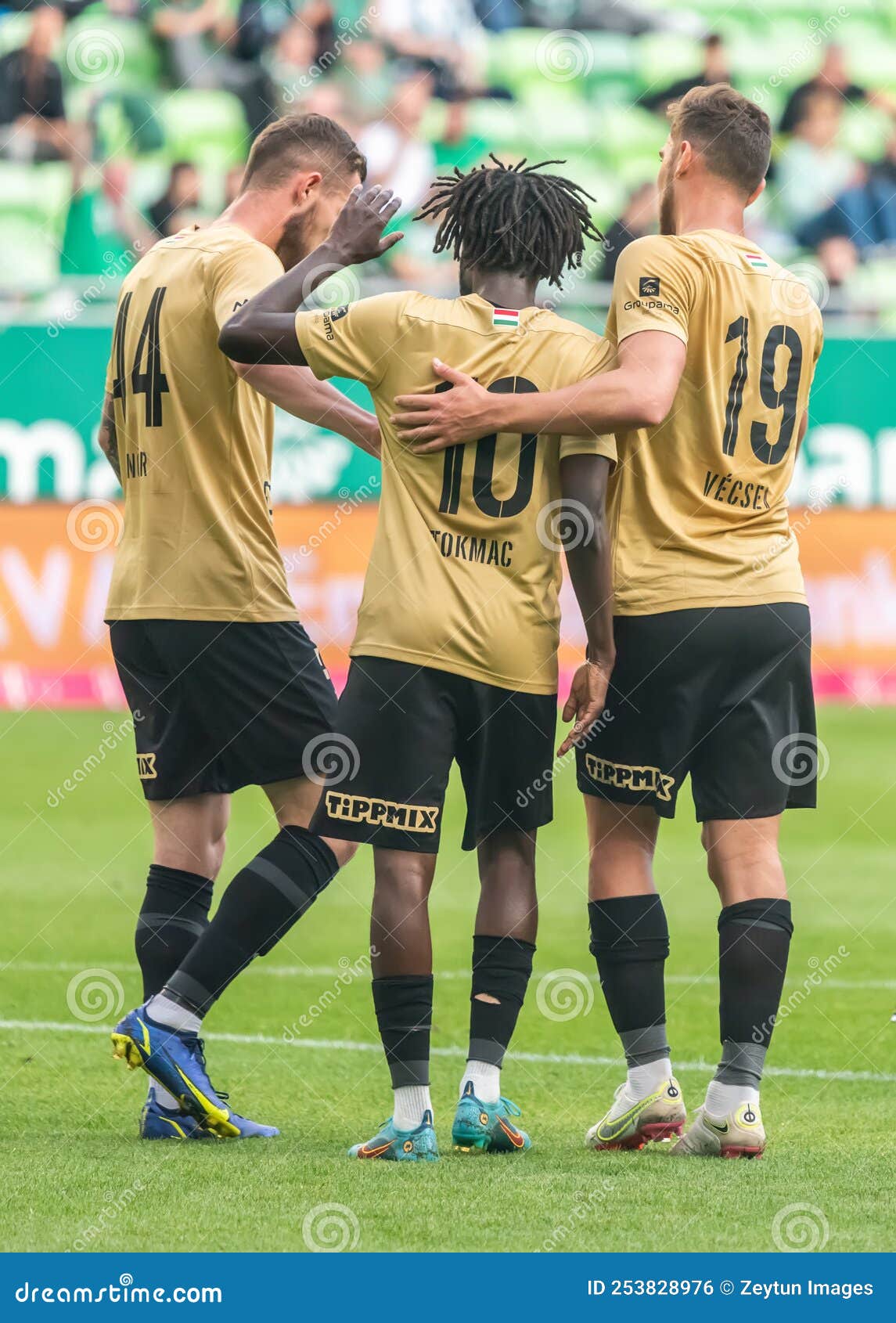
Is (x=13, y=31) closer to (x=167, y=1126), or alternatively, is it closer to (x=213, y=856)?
(x=213, y=856)

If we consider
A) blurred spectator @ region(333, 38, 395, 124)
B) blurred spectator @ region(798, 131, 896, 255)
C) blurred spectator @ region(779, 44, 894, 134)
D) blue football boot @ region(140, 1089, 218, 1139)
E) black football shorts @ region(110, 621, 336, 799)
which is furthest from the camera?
blurred spectator @ region(779, 44, 894, 134)

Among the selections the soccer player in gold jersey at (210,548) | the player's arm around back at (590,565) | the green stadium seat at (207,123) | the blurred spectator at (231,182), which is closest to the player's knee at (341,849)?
the soccer player in gold jersey at (210,548)

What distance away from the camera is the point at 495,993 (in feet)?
12.3

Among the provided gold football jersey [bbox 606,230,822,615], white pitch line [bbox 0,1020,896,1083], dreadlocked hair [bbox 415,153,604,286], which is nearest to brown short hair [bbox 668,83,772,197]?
gold football jersey [bbox 606,230,822,615]

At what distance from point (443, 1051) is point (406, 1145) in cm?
159

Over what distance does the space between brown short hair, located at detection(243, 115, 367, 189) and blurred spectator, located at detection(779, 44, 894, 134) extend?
15298 mm

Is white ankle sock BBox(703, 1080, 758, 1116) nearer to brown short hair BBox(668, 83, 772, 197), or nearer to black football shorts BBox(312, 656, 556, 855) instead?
black football shorts BBox(312, 656, 556, 855)

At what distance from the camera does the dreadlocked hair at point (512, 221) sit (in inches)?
144

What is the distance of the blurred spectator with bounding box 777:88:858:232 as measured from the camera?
18.1 m

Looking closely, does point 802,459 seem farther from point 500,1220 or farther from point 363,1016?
point 500,1220

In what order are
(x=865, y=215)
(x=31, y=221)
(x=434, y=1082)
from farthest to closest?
(x=865, y=215) < (x=31, y=221) < (x=434, y=1082)

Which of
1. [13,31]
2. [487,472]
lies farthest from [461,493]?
[13,31]

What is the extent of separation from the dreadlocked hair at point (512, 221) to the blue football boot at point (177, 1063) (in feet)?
5.69

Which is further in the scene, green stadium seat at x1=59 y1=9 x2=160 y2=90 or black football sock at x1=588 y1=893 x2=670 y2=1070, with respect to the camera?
green stadium seat at x1=59 y1=9 x2=160 y2=90
